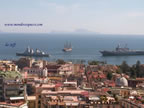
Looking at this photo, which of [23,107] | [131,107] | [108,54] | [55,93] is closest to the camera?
[23,107]

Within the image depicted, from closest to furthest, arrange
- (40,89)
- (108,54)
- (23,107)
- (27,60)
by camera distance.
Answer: (23,107), (40,89), (27,60), (108,54)

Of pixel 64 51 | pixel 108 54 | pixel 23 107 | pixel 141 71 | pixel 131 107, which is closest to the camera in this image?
pixel 23 107

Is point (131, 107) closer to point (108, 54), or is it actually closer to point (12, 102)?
point (12, 102)

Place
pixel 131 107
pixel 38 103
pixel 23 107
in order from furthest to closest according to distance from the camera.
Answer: pixel 38 103 < pixel 131 107 < pixel 23 107

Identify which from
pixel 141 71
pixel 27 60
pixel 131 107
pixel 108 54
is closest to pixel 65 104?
pixel 131 107

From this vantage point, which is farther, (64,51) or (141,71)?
(64,51)

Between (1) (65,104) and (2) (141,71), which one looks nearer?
(1) (65,104)

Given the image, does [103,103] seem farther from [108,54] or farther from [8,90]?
[108,54]

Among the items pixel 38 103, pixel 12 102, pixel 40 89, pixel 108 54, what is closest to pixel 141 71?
pixel 40 89
